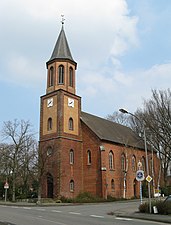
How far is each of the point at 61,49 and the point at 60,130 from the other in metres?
13.2

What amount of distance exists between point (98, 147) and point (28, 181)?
14070 mm

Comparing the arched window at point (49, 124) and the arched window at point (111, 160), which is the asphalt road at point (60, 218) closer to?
the arched window at point (49, 124)

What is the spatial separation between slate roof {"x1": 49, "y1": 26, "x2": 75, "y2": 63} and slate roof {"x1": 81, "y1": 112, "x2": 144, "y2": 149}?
30.9 ft

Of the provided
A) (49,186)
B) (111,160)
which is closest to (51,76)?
(111,160)

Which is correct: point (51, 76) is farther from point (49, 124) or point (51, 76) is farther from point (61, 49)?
point (49, 124)

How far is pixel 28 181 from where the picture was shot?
157 feet

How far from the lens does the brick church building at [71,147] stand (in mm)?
39500

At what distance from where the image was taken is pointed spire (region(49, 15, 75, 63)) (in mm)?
44406

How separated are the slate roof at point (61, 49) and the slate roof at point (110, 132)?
9.41m

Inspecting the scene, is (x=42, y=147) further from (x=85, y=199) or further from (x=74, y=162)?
(x=85, y=199)

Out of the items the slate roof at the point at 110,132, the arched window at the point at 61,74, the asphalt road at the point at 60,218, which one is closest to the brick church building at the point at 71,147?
the arched window at the point at 61,74

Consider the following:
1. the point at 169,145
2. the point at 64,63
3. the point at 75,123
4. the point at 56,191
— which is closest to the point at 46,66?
the point at 64,63

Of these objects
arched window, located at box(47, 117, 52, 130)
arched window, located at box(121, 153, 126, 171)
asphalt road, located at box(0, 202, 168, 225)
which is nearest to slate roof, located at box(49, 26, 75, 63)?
arched window, located at box(47, 117, 52, 130)

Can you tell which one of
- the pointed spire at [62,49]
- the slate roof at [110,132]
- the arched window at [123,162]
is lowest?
the arched window at [123,162]
